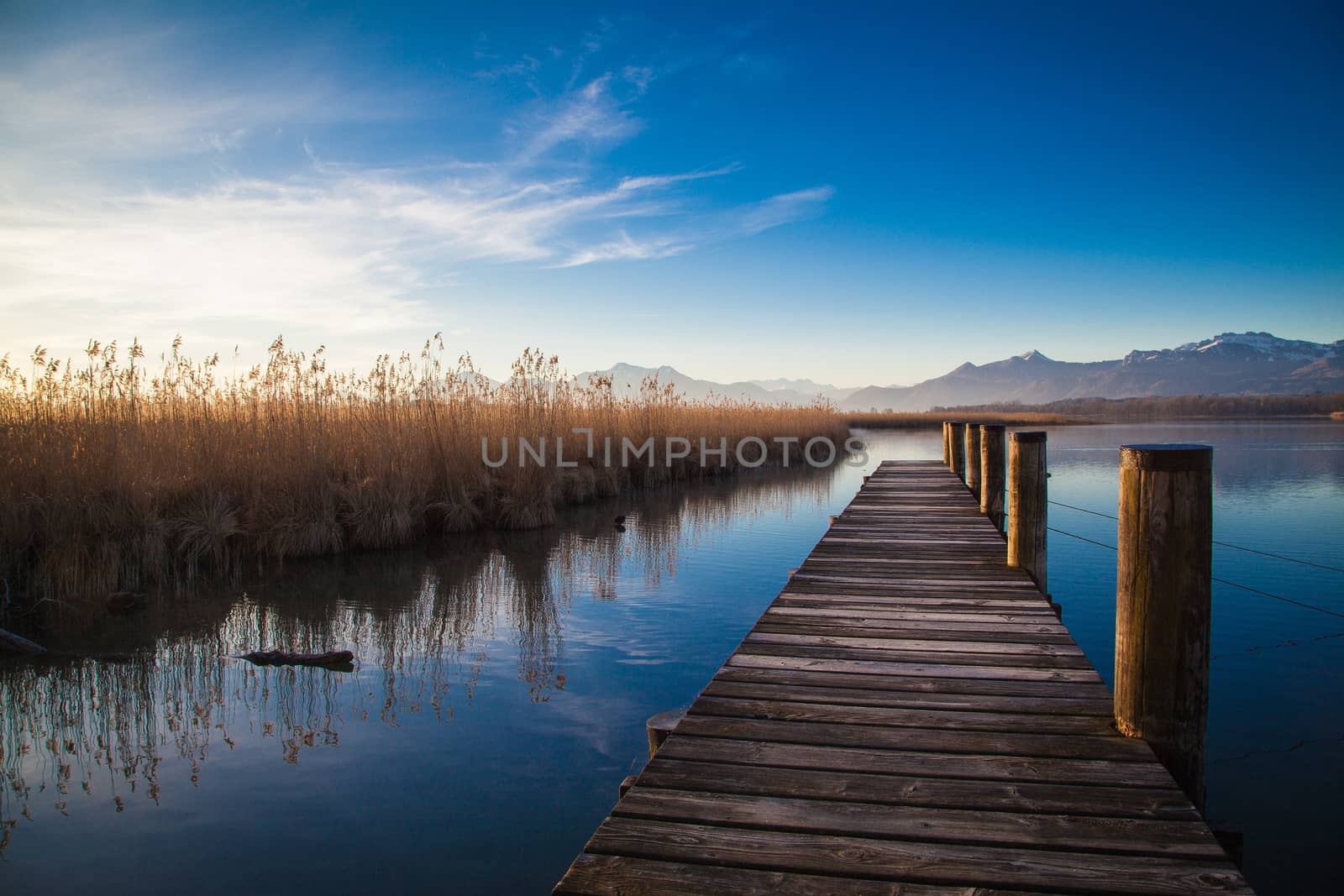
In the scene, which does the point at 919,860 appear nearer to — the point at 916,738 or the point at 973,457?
the point at 916,738

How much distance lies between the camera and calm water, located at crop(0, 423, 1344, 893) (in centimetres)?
276

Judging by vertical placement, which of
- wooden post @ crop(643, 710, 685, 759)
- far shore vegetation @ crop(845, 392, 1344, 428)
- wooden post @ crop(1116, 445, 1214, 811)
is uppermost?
far shore vegetation @ crop(845, 392, 1344, 428)

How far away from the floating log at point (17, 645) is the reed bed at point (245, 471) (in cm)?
101

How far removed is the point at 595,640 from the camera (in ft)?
17.5

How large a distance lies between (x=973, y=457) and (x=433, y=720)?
26.9 ft

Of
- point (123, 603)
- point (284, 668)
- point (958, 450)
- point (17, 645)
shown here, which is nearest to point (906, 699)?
point (284, 668)

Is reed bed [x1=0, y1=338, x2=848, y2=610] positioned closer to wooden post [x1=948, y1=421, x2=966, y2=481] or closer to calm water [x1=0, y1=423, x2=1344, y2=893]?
calm water [x1=0, y1=423, x2=1344, y2=893]

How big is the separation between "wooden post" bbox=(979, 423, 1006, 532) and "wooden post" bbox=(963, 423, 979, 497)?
235cm

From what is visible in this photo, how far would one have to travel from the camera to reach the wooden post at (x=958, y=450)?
37.5ft

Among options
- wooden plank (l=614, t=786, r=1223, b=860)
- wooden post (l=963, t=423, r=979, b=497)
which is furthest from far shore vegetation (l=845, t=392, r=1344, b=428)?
wooden plank (l=614, t=786, r=1223, b=860)

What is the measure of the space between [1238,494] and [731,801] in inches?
549

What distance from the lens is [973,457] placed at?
395 inches

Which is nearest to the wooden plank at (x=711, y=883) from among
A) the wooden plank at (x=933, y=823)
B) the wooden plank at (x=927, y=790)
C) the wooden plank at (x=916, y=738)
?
the wooden plank at (x=933, y=823)

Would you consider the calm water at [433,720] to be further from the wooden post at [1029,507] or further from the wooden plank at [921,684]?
the wooden post at [1029,507]
